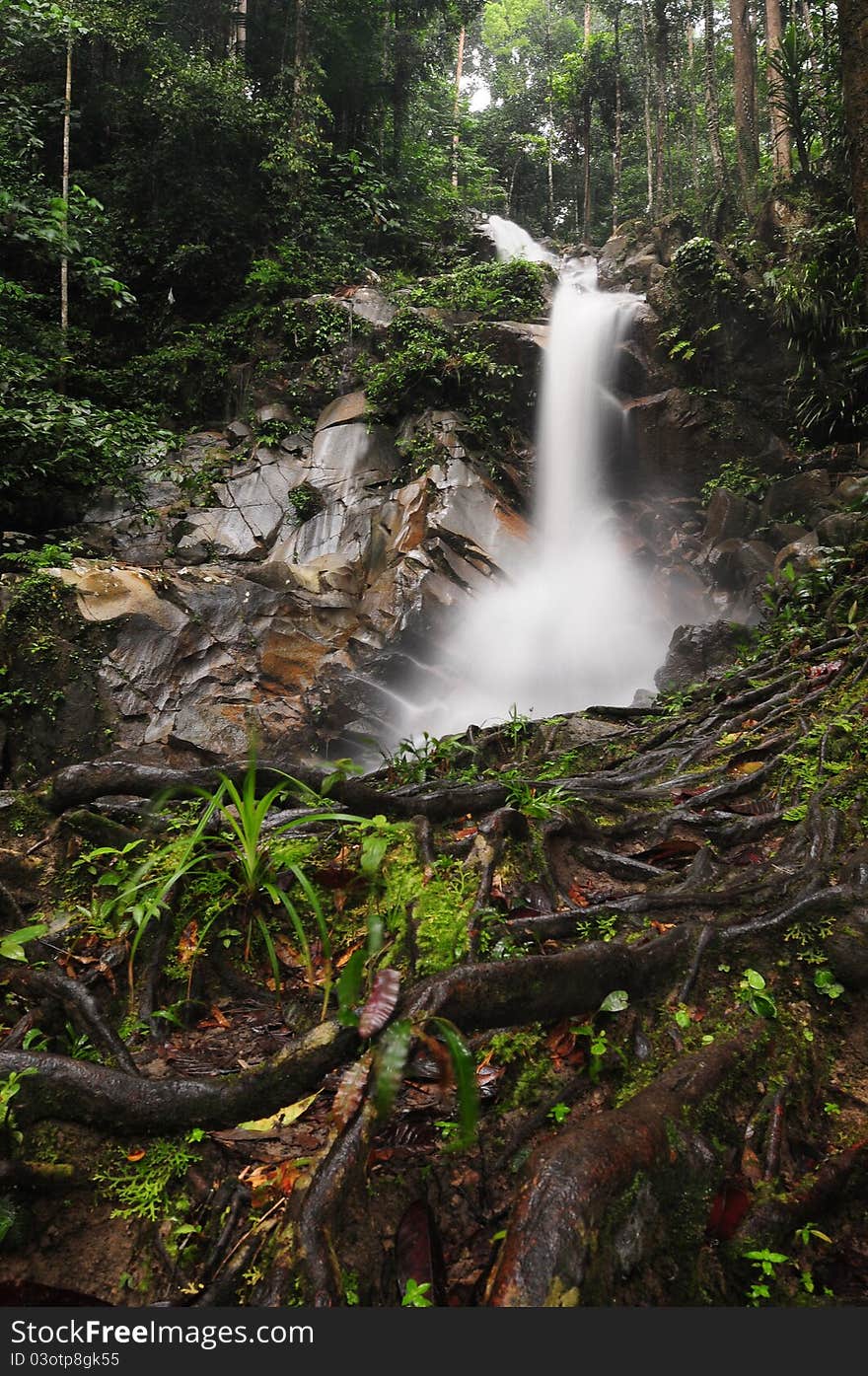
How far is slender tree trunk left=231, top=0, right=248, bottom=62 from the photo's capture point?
1406cm

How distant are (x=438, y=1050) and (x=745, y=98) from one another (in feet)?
63.6

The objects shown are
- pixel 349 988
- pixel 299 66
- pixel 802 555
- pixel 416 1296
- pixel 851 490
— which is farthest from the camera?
pixel 299 66

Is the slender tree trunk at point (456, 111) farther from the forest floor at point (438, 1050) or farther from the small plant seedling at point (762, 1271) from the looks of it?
the small plant seedling at point (762, 1271)

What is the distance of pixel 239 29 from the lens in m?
14.6

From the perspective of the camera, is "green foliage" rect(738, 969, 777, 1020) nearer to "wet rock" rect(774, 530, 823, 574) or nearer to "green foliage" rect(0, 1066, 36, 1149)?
"green foliage" rect(0, 1066, 36, 1149)

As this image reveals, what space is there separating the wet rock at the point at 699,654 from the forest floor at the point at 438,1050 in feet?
14.5

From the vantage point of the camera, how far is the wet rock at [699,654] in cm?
762

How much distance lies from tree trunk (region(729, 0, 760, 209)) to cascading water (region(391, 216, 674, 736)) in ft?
12.5

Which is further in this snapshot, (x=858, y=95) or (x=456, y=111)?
(x=456, y=111)

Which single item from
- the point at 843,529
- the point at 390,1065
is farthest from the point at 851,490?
the point at 390,1065

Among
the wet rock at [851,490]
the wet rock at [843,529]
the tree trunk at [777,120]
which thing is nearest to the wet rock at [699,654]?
the wet rock at [843,529]

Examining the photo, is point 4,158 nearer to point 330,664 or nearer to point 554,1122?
point 330,664

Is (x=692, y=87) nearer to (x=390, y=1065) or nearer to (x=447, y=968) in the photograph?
(x=447, y=968)

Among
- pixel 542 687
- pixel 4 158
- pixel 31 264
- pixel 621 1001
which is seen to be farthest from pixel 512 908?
pixel 31 264
